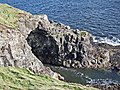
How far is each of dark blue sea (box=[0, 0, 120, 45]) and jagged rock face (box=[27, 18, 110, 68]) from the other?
38.0ft

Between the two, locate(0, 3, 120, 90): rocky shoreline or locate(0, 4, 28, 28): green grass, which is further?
locate(0, 3, 120, 90): rocky shoreline

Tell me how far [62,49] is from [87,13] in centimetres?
3100

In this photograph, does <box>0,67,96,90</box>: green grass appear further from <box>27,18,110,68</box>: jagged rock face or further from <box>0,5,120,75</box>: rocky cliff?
<box>27,18,110,68</box>: jagged rock face

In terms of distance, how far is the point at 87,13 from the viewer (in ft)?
339

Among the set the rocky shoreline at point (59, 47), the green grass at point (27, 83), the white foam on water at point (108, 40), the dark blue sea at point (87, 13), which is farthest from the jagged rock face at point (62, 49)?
the green grass at point (27, 83)

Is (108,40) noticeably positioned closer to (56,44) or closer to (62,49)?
(62,49)

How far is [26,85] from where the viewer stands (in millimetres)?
35812

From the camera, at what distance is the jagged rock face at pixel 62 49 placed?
245ft

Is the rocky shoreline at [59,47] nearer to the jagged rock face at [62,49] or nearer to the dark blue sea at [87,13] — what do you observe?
the jagged rock face at [62,49]

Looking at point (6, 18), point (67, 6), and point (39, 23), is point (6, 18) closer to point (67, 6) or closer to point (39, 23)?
point (39, 23)

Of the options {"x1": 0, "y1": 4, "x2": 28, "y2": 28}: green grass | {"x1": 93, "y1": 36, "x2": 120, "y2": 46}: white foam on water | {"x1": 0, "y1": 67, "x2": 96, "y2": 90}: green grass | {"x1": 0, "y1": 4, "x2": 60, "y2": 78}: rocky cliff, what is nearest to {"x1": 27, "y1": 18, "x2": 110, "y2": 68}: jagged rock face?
{"x1": 0, "y1": 4, "x2": 60, "y2": 78}: rocky cliff

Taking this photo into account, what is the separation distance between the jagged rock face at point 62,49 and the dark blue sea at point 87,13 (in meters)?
11.6

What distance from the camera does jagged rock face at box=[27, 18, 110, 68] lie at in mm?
74625

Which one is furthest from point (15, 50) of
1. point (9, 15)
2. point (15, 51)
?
point (9, 15)
